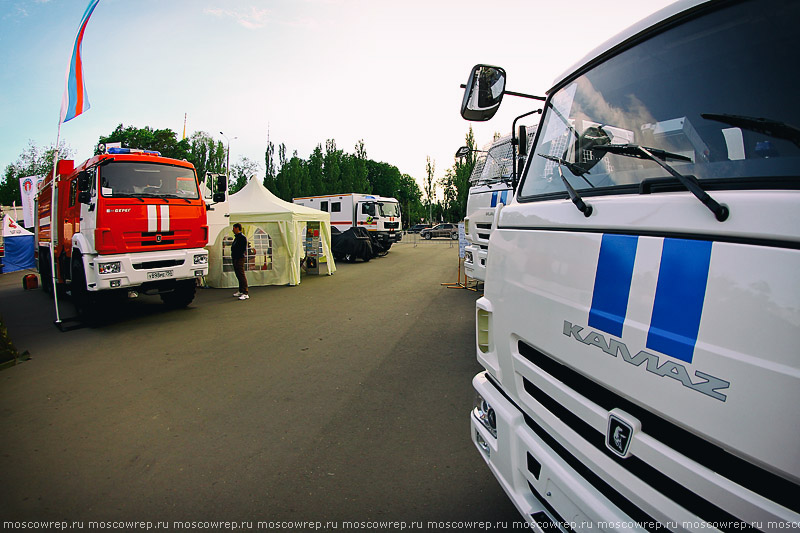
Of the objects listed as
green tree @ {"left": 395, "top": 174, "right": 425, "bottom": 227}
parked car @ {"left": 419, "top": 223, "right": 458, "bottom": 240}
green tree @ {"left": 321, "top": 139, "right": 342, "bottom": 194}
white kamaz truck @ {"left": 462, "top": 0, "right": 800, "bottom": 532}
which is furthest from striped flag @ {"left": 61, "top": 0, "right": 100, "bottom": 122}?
green tree @ {"left": 395, "top": 174, "right": 425, "bottom": 227}

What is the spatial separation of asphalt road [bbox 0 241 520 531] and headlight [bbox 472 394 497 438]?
2.34 feet

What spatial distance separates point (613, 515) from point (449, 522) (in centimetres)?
133

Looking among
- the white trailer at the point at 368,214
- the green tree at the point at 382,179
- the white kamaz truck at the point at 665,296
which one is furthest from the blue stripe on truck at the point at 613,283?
the green tree at the point at 382,179

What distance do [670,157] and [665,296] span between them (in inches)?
21.9

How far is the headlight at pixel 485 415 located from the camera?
6.67 ft

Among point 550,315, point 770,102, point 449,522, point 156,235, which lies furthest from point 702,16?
point 156,235

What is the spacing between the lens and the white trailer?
70.1 feet

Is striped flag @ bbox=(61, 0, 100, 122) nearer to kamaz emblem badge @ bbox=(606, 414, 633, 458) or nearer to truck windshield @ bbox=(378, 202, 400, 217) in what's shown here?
kamaz emblem badge @ bbox=(606, 414, 633, 458)

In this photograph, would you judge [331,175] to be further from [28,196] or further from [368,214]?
[28,196]

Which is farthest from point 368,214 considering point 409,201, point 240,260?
point 409,201

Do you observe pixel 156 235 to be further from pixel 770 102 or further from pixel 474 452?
pixel 770 102

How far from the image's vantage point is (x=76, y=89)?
7.54m

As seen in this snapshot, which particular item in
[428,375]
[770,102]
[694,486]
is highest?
[770,102]

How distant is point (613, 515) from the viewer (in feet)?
4.23
